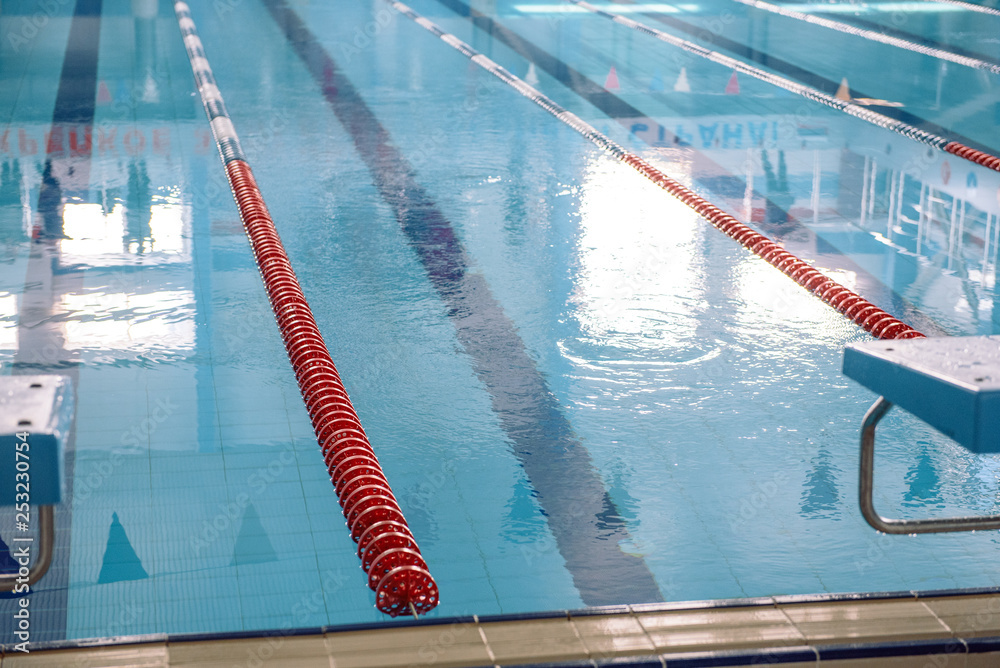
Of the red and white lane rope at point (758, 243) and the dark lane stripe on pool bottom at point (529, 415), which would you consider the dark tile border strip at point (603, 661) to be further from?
the red and white lane rope at point (758, 243)

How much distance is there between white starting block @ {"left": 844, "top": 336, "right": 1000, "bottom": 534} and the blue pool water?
1138mm

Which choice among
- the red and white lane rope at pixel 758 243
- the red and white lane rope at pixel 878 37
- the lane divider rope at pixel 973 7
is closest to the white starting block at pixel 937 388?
the red and white lane rope at pixel 758 243

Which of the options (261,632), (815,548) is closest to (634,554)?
(815,548)

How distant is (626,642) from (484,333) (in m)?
2.50

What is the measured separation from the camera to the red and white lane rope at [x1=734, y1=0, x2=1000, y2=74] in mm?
9758

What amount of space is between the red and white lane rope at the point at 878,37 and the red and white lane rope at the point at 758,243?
13.3 feet

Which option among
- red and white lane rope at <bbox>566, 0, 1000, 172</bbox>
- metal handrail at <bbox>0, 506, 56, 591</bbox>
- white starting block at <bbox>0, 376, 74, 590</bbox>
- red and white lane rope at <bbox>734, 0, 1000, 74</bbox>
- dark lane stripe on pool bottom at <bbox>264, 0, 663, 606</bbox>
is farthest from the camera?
red and white lane rope at <bbox>734, 0, 1000, 74</bbox>

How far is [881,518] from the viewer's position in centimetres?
168

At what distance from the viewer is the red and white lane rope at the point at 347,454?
201 cm

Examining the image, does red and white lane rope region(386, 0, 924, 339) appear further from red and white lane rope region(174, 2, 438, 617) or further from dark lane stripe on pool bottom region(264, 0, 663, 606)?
red and white lane rope region(174, 2, 438, 617)

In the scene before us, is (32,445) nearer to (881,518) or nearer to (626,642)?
(626,642)

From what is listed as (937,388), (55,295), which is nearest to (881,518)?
(937,388)

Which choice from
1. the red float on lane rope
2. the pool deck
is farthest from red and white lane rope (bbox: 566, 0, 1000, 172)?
the pool deck

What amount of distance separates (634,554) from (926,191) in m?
4.03
